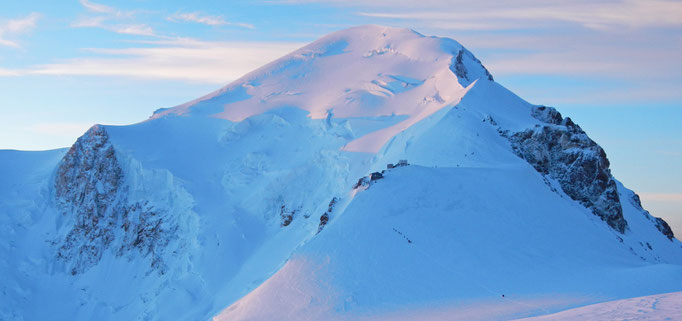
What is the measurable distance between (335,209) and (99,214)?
18.6 m

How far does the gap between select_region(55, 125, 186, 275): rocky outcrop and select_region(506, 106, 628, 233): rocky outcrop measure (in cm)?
2207

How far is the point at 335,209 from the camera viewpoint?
101ft

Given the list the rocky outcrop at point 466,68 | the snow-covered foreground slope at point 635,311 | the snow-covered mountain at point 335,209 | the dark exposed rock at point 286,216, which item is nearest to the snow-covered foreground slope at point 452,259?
the snow-covered mountain at point 335,209

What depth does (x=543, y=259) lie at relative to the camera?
25.7 m

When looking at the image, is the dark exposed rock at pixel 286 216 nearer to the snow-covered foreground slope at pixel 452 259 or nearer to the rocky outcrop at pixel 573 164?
the snow-covered foreground slope at pixel 452 259

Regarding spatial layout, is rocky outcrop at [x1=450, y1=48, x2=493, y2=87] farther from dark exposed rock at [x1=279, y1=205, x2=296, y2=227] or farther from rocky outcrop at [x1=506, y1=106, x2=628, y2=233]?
dark exposed rock at [x1=279, y1=205, x2=296, y2=227]

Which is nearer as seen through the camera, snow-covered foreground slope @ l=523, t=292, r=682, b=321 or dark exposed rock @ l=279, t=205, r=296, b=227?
snow-covered foreground slope @ l=523, t=292, r=682, b=321

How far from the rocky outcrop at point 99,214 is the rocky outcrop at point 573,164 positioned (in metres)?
22.1

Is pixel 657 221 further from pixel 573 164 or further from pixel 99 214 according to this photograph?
pixel 99 214

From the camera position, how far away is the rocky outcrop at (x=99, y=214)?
128ft

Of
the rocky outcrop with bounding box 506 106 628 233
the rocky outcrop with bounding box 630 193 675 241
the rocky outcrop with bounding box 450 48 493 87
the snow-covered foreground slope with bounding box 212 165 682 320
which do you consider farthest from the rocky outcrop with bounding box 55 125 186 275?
the rocky outcrop with bounding box 630 193 675 241

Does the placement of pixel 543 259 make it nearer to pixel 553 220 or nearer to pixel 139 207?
pixel 553 220

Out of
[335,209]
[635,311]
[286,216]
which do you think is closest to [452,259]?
[335,209]

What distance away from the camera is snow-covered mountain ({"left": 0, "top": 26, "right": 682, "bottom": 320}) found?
24.0m
